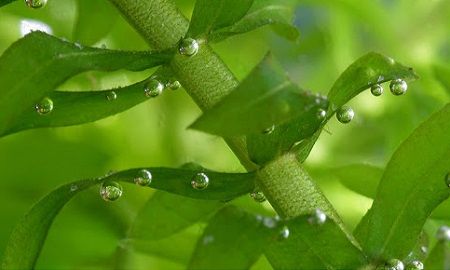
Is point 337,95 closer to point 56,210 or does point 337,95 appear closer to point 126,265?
point 56,210

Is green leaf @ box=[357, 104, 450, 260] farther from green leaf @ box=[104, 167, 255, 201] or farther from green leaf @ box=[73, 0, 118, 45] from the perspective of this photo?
green leaf @ box=[73, 0, 118, 45]

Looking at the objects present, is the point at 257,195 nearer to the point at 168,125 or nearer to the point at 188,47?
the point at 188,47

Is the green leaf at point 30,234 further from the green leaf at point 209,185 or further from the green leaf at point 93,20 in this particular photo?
the green leaf at point 93,20

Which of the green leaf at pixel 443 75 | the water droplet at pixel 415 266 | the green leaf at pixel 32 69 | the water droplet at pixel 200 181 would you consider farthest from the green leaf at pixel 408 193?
the green leaf at pixel 443 75

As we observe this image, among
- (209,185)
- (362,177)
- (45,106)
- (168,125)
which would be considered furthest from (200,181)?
(168,125)

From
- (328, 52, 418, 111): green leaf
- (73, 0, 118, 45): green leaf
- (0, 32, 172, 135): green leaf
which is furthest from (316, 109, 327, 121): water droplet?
(73, 0, 118, 45): green leaf
